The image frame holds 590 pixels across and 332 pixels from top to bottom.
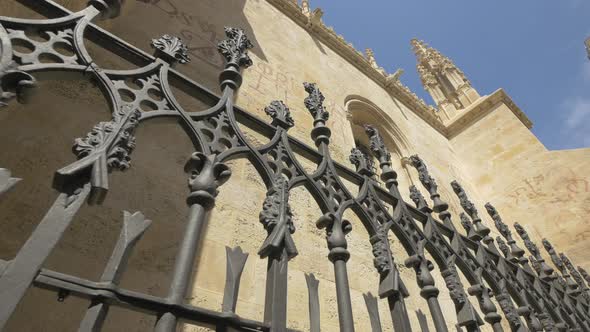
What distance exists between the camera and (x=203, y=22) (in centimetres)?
462

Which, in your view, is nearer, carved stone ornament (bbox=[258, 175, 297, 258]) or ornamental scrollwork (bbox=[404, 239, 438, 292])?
carved stone ornament (bbox=[258, 175, 297, 258])

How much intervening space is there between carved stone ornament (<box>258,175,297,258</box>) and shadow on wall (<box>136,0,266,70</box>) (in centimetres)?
293

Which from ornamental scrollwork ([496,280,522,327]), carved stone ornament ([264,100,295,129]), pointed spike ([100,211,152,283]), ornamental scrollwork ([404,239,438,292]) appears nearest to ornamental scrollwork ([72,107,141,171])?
pointed spike ([100,211,152,283])

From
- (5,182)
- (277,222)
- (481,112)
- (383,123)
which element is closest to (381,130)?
(383,123)

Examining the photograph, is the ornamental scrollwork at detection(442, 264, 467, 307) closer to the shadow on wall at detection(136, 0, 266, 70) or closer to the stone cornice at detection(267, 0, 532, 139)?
the shadow on wall at detection(136, 0, 266, 70)

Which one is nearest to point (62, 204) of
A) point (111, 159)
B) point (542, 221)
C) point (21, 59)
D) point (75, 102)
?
point (111, 159)

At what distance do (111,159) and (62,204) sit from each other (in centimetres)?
20

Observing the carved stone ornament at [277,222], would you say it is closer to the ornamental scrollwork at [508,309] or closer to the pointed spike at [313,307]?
the pointed spike at [313,307]

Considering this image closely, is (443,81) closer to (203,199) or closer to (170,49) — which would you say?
(170,49)

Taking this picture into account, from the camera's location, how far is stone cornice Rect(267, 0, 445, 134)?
24.7ft

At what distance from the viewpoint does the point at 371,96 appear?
8.01 metres

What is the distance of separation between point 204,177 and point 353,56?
25.5 ft

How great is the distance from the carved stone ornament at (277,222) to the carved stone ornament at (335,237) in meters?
0.21

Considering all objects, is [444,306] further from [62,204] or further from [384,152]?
[62,204]
